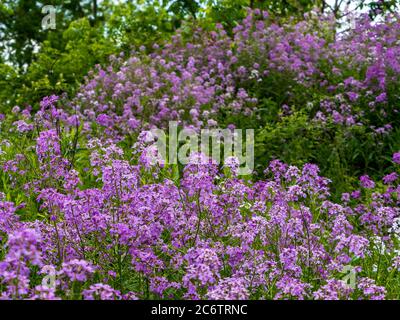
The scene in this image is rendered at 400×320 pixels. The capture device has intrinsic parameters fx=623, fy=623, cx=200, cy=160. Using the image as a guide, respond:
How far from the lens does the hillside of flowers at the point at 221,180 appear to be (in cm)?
322

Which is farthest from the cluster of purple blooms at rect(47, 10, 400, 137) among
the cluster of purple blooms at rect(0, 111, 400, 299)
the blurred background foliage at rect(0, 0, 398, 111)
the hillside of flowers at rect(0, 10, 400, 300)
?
the cluster of purple blooms at rect(0, 111, 400, 299)

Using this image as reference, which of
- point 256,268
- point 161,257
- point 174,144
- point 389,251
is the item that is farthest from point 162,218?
point 174,144

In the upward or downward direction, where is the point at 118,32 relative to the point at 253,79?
upward

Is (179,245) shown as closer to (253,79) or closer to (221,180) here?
(221,180)

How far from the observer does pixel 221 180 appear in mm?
5129

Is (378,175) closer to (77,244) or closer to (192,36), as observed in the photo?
(77,244)

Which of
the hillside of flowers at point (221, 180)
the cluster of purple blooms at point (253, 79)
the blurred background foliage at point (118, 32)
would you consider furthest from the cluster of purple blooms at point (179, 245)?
the blurred background foliage at point (118, 32)

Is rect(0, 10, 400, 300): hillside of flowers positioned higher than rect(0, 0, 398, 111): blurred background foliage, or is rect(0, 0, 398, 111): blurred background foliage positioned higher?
rect(0, 0, 398, 111): blurred background foliage

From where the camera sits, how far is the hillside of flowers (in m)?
3.22

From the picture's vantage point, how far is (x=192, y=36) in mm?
12062

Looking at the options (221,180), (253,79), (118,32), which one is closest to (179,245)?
(221,180)

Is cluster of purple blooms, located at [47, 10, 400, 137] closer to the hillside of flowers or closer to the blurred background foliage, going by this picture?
the hillside of flowers

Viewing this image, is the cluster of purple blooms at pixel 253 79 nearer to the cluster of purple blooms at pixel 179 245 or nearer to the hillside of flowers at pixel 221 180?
the hillside of flowers at pixel 221 180

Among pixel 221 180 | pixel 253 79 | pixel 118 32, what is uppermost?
pixel 118 32
